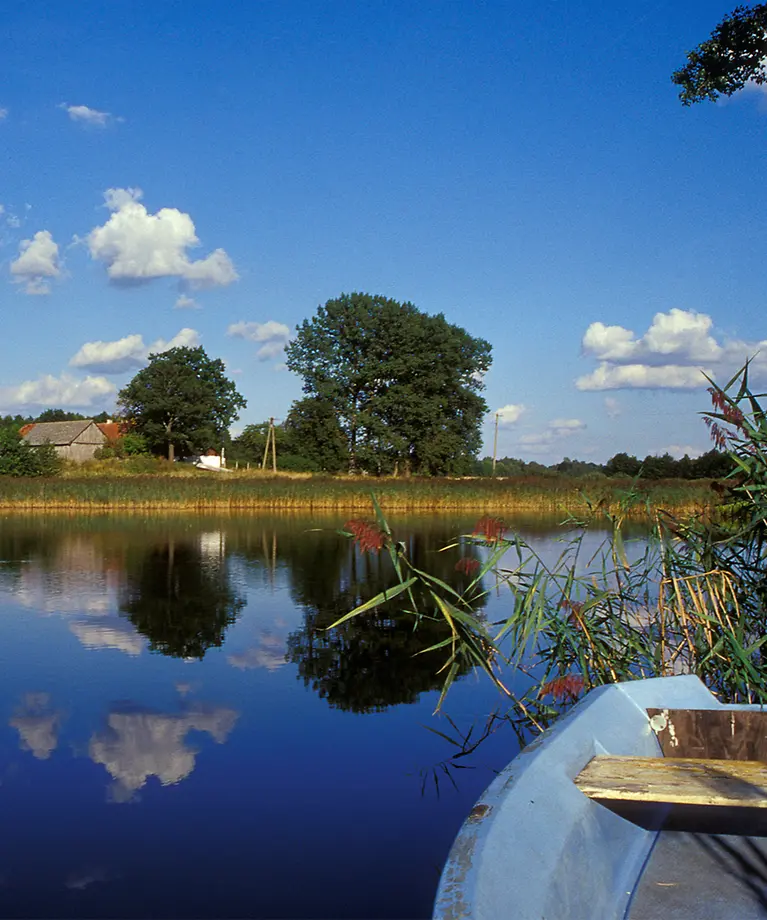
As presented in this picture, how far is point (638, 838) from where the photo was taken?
10.2ft

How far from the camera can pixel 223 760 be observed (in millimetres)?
5199

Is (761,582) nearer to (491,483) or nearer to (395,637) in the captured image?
(395,637)

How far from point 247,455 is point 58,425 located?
48.8 feet

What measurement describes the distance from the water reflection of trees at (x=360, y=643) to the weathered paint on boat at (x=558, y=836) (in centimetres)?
291

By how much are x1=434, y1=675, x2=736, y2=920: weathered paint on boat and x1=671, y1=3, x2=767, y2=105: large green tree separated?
11972 mm

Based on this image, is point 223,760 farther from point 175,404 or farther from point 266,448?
point 175,404

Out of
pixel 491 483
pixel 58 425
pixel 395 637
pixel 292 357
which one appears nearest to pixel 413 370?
pixel 292 357

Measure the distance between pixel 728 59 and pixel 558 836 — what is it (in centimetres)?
1336

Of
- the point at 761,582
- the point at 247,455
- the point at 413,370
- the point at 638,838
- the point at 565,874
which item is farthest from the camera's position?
the point at 247,455

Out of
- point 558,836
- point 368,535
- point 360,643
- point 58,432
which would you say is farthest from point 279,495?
point 58,432

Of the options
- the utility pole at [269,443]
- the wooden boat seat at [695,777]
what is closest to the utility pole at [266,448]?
the utility pole at [269,443]

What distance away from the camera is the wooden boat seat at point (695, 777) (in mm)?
2697

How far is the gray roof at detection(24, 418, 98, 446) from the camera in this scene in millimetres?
63188

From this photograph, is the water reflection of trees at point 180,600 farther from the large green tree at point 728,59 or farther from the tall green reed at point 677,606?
the large green tree at point 728,59
